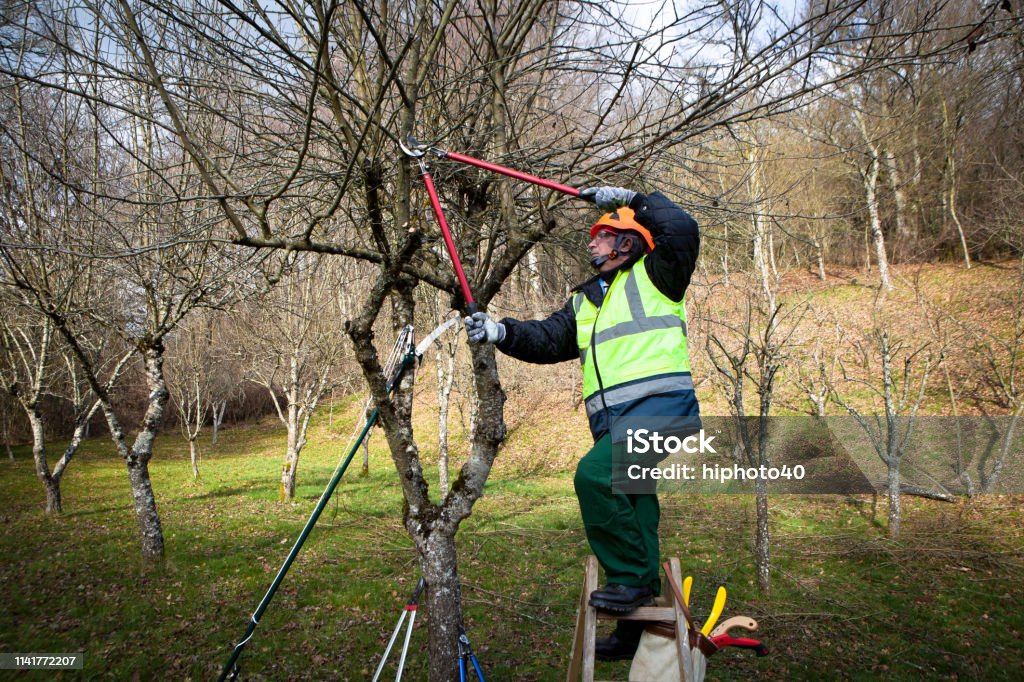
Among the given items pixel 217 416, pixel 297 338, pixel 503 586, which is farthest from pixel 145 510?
Result: pixel 217 416

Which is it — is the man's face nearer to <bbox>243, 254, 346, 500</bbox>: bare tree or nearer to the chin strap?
the chin strap

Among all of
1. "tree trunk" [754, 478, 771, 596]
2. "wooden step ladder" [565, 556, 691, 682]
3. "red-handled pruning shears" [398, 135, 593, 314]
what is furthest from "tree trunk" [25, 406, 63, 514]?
"tree trunk" [754, 478, 771, 596]

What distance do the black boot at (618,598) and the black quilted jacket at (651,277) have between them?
1.27 meters

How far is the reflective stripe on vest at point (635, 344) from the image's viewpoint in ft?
9.92

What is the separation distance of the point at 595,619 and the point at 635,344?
139 cm

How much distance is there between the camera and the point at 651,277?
10.4 feet

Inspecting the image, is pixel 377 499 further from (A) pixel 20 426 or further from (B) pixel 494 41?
(A) pixel 20 426

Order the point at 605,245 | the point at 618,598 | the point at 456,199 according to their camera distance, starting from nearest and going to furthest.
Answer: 1. the point at 618,598
2. the point at 605,245
3. the point at 456,199

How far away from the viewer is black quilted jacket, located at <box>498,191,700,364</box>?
121 inches

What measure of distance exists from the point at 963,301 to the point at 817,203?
5027 millimetres

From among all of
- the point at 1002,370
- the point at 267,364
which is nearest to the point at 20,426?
the point at 267,364

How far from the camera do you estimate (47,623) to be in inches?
272

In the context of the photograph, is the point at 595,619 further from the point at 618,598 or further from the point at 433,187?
the point at 433,187

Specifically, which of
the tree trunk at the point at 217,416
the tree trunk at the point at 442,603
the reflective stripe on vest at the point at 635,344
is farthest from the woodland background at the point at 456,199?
the tree trunk at the point at 217,416
